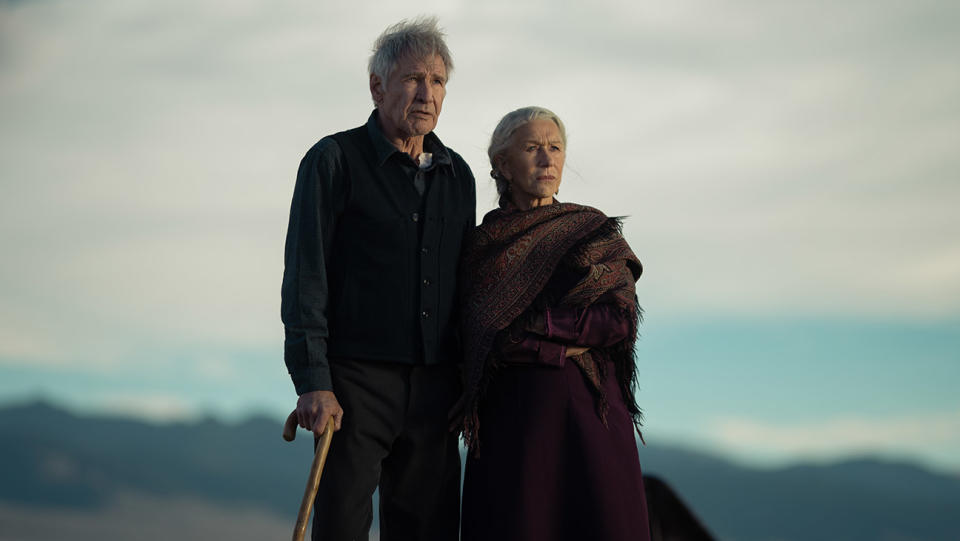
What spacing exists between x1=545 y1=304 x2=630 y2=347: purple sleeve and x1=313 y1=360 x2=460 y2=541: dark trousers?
40 centimetres

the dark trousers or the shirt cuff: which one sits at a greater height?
the shirt cuff

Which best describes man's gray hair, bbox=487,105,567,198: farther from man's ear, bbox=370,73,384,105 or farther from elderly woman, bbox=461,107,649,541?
man's ear, bbox=370,73,384,105

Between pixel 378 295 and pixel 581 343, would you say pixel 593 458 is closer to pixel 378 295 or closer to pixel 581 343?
pixel 581 343

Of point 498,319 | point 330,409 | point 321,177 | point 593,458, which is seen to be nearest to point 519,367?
point 498,319

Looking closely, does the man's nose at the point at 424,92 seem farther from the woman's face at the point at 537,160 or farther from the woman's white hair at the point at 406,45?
the woman's face at the point at 537,160

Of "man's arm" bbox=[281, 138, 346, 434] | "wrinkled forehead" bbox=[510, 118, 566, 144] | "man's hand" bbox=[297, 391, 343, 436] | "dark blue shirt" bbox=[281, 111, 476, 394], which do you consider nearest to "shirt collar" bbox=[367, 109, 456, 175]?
"dark blue shirt" bbox=[281, 111, 476, 394]

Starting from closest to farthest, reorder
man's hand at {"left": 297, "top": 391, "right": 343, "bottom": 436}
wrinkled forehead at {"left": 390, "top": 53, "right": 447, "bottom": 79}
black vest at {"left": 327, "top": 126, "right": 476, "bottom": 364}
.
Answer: man's hand at {"left": 297, "top": 391, "right": 343, "bottom": 436} → black vest at {"left": 327, "top": 126, "right": 476, "bottom": 364} → wrinkled forehead at {"left": 390, "top": 53, "right": 447, "bottom": 79}

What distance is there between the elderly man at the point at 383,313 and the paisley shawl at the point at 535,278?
0.09 m

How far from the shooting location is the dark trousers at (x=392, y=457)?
2916 millimetres

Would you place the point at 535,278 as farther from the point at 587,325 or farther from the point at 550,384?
the point at 550,384

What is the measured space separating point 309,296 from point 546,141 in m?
0.99

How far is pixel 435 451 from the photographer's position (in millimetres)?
3041

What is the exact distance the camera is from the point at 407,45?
10.2 ft

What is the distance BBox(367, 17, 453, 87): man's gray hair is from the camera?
310 centimetres
